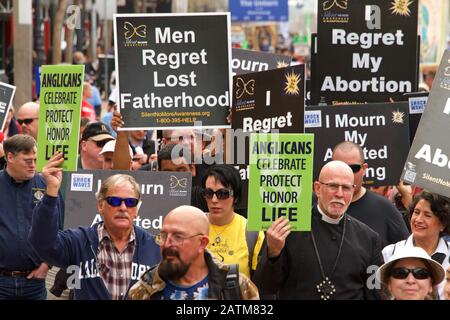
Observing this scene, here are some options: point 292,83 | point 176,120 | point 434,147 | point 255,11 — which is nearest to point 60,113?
point 176,120

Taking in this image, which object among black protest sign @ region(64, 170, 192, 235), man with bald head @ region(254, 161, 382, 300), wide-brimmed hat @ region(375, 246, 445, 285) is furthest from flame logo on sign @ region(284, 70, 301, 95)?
wide-brimmed hat @ region(375, 246, 445, 285)

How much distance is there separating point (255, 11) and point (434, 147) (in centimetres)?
2901

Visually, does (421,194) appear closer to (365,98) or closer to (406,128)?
(406,128)

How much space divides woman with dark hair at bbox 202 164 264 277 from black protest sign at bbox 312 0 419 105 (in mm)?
2849

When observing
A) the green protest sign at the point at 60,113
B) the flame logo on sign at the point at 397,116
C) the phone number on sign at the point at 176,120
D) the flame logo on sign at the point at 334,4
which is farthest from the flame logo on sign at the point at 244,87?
the flame logo on sign at the point at 334,4

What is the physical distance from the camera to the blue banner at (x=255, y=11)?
1441 inches

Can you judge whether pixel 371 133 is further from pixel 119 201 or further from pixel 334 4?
pixel 119 201

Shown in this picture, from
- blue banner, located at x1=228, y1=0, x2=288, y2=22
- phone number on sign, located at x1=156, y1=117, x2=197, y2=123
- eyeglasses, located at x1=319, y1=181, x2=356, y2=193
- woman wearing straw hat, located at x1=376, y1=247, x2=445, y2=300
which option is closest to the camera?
woman wearing straw hat, located at x1=376, y1=247, x2=445, y2=300

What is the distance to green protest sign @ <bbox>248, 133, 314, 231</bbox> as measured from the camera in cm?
755

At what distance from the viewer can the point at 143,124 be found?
953 cm

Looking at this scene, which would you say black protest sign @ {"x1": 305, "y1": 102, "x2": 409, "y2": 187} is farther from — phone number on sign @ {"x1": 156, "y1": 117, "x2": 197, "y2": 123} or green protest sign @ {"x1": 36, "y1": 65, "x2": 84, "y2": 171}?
green protest sign @ {"x1": 36, "y1": 65, "x2": 84, "y2": 171}

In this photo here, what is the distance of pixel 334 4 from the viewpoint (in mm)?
11172
